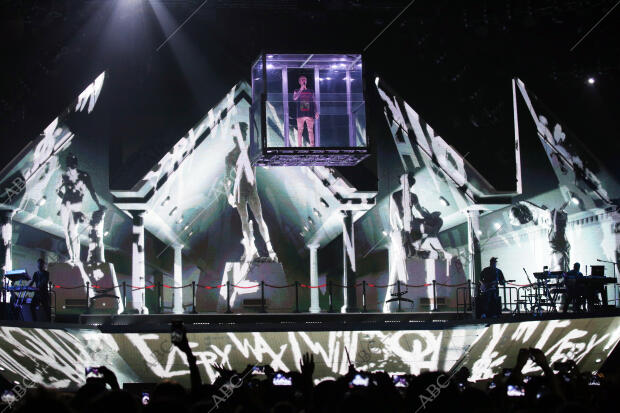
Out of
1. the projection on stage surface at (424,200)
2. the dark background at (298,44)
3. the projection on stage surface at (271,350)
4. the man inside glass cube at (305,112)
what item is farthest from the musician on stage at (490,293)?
the dark background at (298,44)

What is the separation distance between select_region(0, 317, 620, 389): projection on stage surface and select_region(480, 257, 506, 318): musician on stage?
1.14 m

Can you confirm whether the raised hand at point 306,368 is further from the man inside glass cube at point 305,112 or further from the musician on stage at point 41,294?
the musician on stage at point 41,294

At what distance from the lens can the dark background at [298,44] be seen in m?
22.6

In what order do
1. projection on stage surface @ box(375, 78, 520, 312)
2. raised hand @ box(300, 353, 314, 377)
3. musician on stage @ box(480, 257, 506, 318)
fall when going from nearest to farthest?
raised hand @ box(300, 353, 314, 377) → musician on stage @ box(480, 257, 506, 318) → projection on stage surface @ box(375, 78, 520, 312)

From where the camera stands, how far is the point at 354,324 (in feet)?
51.7

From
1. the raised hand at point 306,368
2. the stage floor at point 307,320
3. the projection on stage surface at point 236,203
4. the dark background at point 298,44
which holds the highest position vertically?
the dark background at point 298,44

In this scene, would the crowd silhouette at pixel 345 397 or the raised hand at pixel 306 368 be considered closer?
the crowd silhouette at pixel 345 397

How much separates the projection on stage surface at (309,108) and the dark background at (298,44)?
4292mm

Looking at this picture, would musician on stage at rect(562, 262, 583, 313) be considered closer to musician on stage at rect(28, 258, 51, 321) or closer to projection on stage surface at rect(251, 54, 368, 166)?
projection on stage surface at rect(251, 54, 368, 166)

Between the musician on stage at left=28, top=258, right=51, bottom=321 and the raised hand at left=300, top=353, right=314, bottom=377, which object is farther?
the musician on stage at left=28, top=258, right=51, bottom=321

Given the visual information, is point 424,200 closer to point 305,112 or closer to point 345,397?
point 305,112

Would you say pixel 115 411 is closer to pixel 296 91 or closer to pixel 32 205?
pixel 296 91

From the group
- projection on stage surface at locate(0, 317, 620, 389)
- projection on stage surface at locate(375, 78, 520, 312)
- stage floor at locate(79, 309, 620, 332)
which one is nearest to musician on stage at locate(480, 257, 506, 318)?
stage floor at locate(79, 309, 620, 332)

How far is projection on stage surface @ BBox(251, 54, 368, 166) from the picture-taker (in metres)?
17.7
